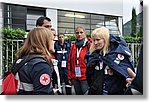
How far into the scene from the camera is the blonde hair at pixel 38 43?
1357 mm

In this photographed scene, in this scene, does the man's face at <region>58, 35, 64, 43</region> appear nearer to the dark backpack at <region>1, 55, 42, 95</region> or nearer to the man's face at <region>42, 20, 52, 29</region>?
the man's face at <region>42, 20, 52, 29</region>

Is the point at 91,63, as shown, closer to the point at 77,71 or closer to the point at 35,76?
the point at 77,71

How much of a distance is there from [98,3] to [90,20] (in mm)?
158

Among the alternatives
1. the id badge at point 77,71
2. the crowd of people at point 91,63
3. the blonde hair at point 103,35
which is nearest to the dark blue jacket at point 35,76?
the crowd of people at point 91,63

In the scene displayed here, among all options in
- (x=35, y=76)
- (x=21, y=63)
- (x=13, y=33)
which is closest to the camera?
(x=35, y=76)

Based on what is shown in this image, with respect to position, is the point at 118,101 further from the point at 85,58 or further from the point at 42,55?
the point at 42,55

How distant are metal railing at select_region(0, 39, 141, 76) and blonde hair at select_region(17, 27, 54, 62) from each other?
0.29 ft

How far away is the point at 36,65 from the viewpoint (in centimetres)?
131

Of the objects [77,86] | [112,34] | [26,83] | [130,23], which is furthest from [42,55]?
[130,23]

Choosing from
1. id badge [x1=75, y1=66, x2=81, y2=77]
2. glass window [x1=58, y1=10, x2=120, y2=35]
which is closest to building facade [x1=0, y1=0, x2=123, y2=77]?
glass window [x1=58, y1=10, x2=120, y2=35]

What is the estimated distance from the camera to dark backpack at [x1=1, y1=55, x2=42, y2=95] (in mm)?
1393

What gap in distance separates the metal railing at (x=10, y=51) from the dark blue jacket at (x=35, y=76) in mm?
264

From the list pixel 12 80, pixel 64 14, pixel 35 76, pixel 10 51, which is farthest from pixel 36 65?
pixel 64 14

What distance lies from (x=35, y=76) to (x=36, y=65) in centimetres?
6
